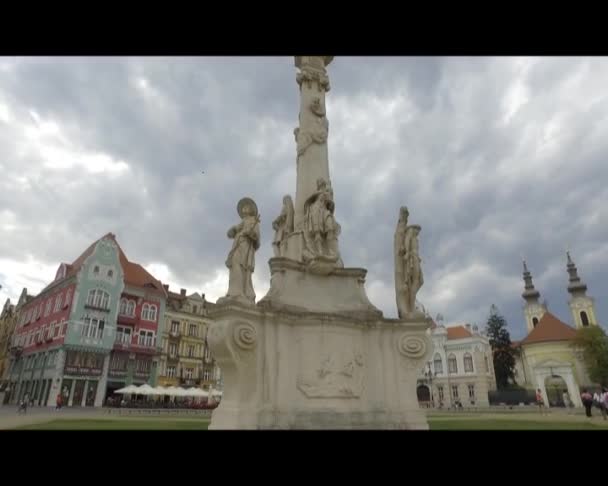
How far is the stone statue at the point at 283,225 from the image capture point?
9852 millimetres

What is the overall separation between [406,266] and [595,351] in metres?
53.5

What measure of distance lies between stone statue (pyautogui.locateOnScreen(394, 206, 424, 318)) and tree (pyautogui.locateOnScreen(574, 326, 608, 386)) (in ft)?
167

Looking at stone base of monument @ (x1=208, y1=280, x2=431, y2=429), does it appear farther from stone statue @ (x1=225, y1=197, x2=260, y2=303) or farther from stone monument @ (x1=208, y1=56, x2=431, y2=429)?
stone statue @ (x1=225, y1=197, x2=260, y2=303)

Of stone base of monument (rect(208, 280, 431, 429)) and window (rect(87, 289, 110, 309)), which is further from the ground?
window (rect(87, 289, 110, 309))

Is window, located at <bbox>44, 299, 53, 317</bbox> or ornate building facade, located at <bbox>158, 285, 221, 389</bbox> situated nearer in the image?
window, located at <bbox>44, 299, 53, 317</bbox>

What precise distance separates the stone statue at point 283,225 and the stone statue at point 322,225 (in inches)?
19.1

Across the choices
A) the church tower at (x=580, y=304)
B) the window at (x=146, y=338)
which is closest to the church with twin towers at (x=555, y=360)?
the church tower at (x=580, y=304)

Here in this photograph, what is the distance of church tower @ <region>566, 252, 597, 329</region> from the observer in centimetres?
7669

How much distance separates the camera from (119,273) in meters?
40.8

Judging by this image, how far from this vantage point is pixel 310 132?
1076cm

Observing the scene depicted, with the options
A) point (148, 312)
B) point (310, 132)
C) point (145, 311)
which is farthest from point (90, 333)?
point (310, 132)

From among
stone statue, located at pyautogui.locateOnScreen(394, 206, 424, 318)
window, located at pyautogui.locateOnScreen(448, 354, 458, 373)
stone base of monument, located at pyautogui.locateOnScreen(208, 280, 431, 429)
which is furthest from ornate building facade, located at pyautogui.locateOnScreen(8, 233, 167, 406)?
window, located at pyautogui.locateOnScreen(448, 354, 458, 373)
